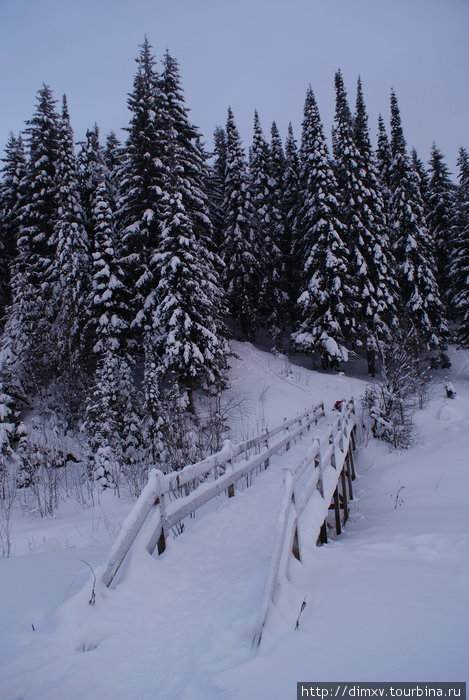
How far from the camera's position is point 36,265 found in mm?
21953

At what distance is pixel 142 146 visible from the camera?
814 inches

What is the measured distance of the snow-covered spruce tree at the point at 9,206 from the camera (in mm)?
25266

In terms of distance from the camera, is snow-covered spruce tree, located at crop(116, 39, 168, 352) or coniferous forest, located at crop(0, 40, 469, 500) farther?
snow-covered spruce tree, located at crop(116, 39, 168, 352)

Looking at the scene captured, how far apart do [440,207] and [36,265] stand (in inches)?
1450

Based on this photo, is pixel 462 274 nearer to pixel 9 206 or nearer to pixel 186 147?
pixel 186 147

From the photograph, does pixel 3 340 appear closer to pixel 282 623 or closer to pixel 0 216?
pixel 0 216

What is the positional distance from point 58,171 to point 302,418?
2068 cm

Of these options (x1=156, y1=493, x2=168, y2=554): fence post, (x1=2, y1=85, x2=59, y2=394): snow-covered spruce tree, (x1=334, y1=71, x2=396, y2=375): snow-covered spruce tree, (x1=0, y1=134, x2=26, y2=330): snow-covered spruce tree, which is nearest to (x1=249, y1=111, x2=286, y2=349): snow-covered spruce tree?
(x1=334, y1=71, x2=396, y2=375): snow-covered spruce tree

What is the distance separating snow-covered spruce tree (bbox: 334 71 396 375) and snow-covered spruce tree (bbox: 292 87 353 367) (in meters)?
1.20

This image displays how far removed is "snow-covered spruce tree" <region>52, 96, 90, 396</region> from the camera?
1947 centimetres

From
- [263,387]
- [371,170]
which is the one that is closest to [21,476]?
[263,387]

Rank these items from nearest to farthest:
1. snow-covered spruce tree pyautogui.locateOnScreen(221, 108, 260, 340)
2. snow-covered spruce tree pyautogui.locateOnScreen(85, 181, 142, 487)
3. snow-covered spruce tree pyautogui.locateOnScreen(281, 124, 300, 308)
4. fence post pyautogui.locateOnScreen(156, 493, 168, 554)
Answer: fence post pyautogui.locateOnScreen(156, 493, 168, 554) → snow-covered spruce tree pyautogui.locateOnScreen(85, 181, 142, 487) → snow-covered spruce tree pyautogui.locateOnScreen(221, 108, 260, 340) → snow-covered spruce tree pyautogui.locateOnScreen(281, 124, 300, 308)

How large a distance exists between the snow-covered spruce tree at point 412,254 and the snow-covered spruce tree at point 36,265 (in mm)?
24892

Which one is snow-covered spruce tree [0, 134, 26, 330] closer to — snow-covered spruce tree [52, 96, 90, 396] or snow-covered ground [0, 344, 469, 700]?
snow-covered spruce tree [52, 96, 90, 396]
